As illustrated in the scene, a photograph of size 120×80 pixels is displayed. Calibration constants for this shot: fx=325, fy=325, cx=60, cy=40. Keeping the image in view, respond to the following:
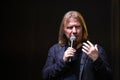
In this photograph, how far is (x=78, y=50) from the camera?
1491mm

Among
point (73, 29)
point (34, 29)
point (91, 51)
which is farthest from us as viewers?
point (34, 29)

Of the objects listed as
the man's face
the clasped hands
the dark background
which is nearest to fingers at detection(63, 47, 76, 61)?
the clasped hands

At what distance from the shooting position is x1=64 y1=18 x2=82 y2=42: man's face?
147 centimetres

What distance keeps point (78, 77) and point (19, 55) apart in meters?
0.50

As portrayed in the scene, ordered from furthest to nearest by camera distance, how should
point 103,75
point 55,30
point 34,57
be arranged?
point 55,30 → point 34,57 → point 103,75

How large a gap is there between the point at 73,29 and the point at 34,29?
1.74ft

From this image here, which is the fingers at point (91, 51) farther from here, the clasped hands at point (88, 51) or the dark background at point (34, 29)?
the dark background at point (34, 29)

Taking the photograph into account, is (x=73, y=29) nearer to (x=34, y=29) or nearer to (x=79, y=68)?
(x=79, y=68)

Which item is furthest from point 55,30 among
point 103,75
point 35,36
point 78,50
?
point 103,75

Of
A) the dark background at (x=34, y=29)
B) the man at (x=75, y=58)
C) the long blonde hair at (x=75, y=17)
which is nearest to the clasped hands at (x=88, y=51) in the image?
the man at (x=75, y=58)

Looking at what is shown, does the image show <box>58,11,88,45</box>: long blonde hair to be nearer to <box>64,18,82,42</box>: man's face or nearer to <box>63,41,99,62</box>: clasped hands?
<box>64,18,82,42</box>: man's face

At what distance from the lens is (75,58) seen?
145 centimetres

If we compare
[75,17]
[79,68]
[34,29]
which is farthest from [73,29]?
[34,29]

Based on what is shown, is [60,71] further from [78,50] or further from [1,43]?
[1,43]
